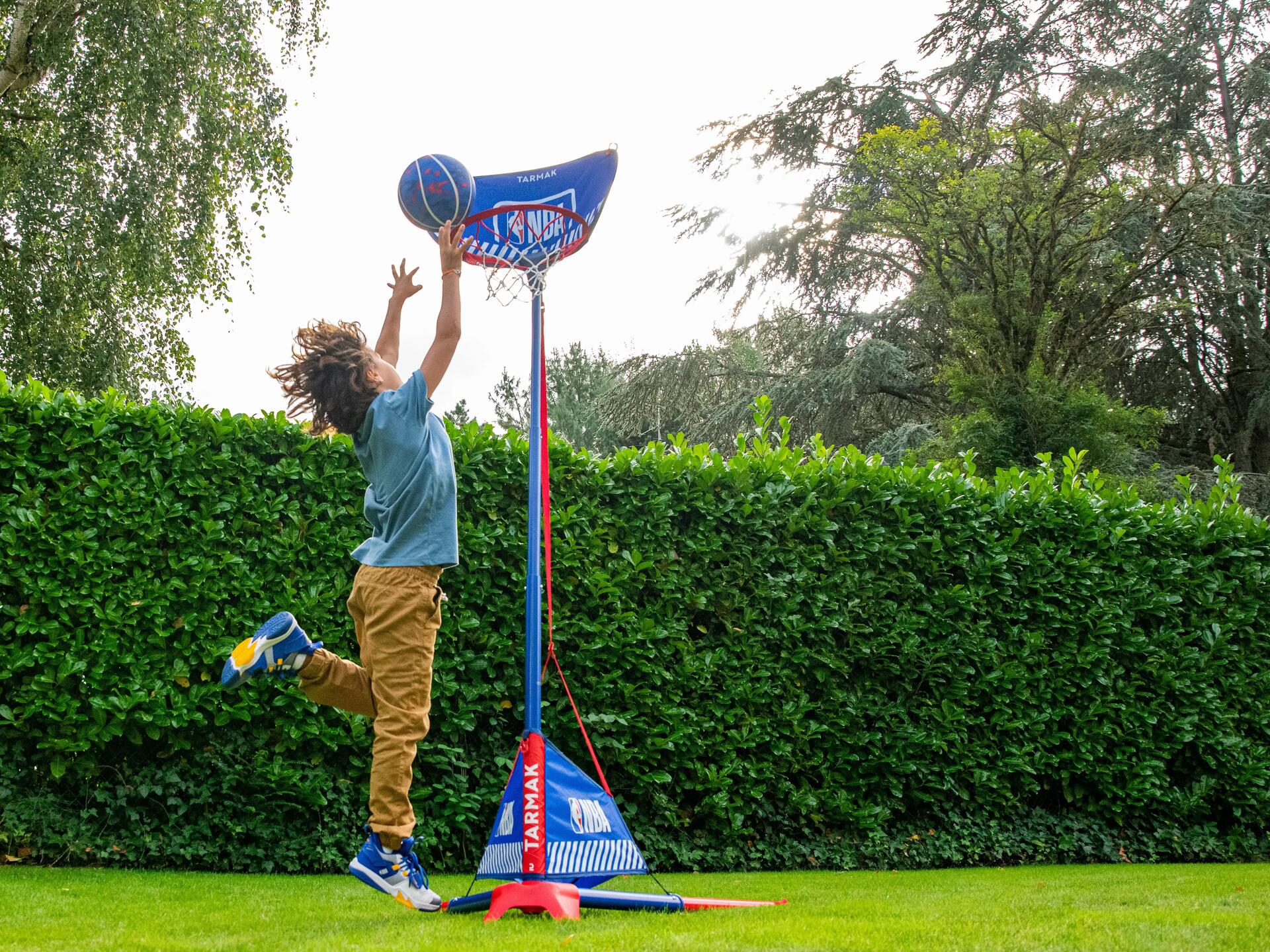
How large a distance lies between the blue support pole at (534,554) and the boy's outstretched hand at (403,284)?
1.61 feet

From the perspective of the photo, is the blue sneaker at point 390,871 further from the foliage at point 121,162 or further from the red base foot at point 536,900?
the foliage at point 121,162

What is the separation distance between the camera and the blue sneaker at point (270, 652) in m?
3.37

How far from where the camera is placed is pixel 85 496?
4742mm

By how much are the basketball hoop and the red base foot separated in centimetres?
229

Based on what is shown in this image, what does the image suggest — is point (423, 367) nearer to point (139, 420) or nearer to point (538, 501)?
point (538, 501)

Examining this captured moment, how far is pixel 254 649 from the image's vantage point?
3.38 m

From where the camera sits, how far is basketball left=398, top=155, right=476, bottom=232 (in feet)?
13.1

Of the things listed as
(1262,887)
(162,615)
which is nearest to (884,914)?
(1262,887)

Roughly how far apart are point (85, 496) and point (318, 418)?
5.66 feet

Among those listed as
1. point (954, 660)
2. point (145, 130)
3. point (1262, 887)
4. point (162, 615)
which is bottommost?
point (1262, 887)

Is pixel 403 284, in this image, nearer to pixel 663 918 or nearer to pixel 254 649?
pixel 254 649

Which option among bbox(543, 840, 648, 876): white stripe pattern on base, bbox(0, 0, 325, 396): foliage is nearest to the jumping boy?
bbox(543, 840, 648, 876): white stripe pattern on base

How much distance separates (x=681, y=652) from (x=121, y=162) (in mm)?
11668

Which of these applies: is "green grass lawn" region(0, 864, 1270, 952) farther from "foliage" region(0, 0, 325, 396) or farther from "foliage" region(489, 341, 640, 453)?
"foliage" region(489, 341, 640, 453)
